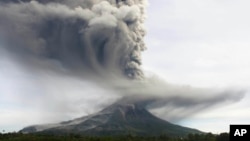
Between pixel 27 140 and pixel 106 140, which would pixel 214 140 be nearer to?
pixel 106 140

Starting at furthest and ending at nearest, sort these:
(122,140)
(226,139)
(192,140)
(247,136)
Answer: (192,140) < (122,140) < (226,139) < (247,136)

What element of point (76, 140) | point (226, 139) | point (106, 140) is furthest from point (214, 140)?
point (76, 140)

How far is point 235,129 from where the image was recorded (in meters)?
25.8

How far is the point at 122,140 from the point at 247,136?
147m

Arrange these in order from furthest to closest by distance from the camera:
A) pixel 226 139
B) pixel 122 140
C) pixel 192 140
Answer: pixel 192 140, pixel 122 140, pixel 226 139

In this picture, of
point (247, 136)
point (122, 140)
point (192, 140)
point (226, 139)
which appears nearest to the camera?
point (247, 136)

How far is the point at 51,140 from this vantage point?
170 metres

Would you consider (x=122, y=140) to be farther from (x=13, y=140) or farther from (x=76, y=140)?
(x=13, y=140)

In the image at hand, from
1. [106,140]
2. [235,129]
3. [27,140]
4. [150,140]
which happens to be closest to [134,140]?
[150,140]

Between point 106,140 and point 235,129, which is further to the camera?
point 106,140

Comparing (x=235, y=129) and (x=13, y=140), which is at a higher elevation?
(x=13, y=140)

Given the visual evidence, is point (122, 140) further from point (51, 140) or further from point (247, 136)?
point (247, 136)

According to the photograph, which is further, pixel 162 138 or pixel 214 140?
pixel 162 138

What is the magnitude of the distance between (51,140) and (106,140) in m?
24.1
